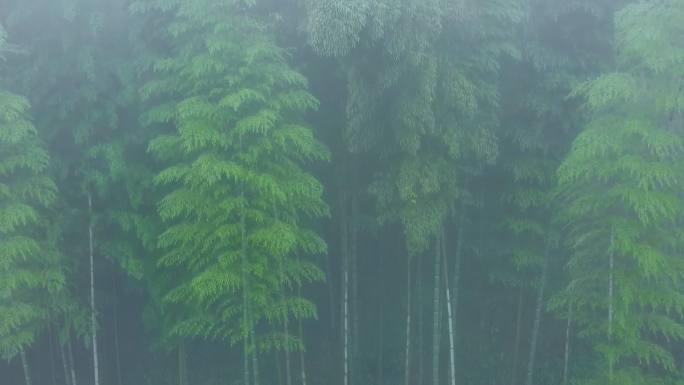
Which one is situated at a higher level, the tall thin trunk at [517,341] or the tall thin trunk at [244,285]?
the tall thin trunk at [244,285]

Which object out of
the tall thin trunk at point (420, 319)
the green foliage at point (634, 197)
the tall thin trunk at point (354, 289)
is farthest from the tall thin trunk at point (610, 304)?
the tall thin trunk at point (354, 289)

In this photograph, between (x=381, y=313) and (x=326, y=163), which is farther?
(x=381, y=313)

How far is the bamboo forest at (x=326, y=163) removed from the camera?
686cm

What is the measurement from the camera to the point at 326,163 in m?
8.66

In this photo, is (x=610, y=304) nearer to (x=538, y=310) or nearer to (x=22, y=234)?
(x=538, y=310)

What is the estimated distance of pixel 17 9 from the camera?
8.18 meters

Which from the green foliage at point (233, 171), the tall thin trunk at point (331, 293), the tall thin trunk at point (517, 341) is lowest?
the tall thin trunk at point (517, 341)

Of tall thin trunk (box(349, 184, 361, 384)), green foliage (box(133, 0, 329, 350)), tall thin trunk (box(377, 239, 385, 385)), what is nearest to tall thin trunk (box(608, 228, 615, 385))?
green foliage (box(133, 0, 329, 350))

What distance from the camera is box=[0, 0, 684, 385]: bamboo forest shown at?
6.86 metres

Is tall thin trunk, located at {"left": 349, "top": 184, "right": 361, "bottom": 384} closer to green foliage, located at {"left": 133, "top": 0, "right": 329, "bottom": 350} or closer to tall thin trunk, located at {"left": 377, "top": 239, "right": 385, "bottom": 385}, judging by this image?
tall thin trunk, located at {"left": 377, "top": 239, "right": 385, "bottom": 385}

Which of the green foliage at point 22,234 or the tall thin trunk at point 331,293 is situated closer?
the green foliage at point 22,234

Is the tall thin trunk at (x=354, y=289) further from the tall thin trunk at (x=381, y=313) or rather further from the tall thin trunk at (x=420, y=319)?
the tall thin trunk at (x=420, y=319)

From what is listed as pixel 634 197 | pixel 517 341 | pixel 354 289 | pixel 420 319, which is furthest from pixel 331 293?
pixel 634 197

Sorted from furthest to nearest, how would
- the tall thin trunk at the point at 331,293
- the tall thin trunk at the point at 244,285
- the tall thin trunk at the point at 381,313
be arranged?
the tall thin trunk at the point at 381,313 → the tall thin trunk at the point at 331,293 → the tall thin trunk at the point at 244,285
